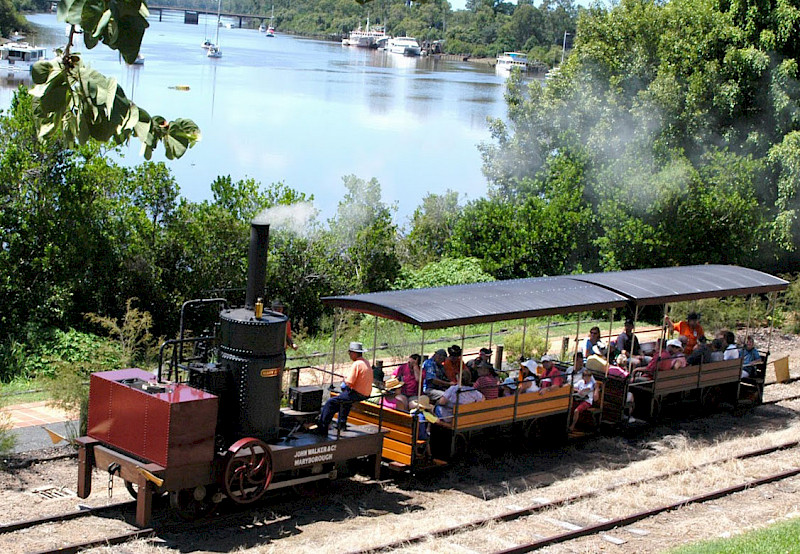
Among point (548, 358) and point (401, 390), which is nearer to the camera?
point (401, 390)

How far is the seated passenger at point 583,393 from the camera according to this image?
44.7 ft

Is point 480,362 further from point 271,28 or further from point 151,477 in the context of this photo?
point 271,28

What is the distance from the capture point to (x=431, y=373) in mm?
12648

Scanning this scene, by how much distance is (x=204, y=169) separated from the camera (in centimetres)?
3969

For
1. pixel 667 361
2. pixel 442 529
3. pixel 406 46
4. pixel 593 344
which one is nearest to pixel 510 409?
pixel 593 344

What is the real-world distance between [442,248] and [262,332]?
65.6ft

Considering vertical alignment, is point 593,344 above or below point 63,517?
above

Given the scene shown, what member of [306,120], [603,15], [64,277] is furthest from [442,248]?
[306,120]

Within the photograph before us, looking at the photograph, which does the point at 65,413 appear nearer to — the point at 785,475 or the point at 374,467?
the point at 374,467

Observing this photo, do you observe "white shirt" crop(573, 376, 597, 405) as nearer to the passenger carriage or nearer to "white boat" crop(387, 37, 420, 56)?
the passenger carriage

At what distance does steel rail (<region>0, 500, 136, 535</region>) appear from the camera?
9.01m

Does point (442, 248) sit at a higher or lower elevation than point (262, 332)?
lower

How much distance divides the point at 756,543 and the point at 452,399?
397 cm

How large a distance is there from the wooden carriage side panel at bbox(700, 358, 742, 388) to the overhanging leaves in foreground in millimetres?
12837
